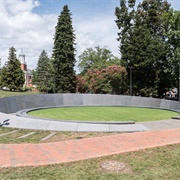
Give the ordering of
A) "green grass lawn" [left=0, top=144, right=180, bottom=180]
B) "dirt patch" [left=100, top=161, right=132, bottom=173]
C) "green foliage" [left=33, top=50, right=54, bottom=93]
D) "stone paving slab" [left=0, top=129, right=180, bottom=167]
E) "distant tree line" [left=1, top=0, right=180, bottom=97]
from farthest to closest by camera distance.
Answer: "green foliage" [left=33, top=50, right=54, bottom=93], "distant tree line" [left=1, top=0, right=180, bottom=97], "stone paving slab" [left=0, top=129, right=180, bottom=167], "dirt patch" [left=100, top=161, right=132, bottom=173], "green grass lawn" [left=0, top=144, right=180, bottom=180]

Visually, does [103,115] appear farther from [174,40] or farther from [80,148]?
[174,40]

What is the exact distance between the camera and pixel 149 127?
881 centimetres

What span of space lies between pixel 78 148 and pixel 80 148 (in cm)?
5

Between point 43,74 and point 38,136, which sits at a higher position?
point 43,74

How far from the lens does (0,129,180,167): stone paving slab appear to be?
512 centimetres

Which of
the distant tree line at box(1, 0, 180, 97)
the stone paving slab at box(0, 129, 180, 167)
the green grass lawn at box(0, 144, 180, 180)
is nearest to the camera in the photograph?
the green grass lawn at box(0, 144, 180, 180)

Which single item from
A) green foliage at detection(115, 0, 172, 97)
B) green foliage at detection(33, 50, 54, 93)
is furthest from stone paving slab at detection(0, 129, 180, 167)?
green foliage at detection(33, 50, 54, 93)

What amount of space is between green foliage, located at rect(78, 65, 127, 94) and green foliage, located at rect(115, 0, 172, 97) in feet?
13.5

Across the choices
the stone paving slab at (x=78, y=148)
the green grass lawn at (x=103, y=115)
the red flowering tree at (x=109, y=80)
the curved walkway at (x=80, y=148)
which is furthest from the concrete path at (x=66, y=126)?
the red flowering tree at (x=109, y=80)

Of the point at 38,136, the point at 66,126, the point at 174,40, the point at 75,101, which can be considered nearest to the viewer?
the point at 38,136

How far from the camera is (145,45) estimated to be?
79.9 feet

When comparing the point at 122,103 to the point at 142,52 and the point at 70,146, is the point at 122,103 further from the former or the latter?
the point at 70,146

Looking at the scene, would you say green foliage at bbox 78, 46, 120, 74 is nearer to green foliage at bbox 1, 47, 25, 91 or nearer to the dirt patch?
green foliage at bbox 1, 47, 25, 91

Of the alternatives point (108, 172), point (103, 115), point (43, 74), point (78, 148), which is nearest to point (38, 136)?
point (78, 148)
